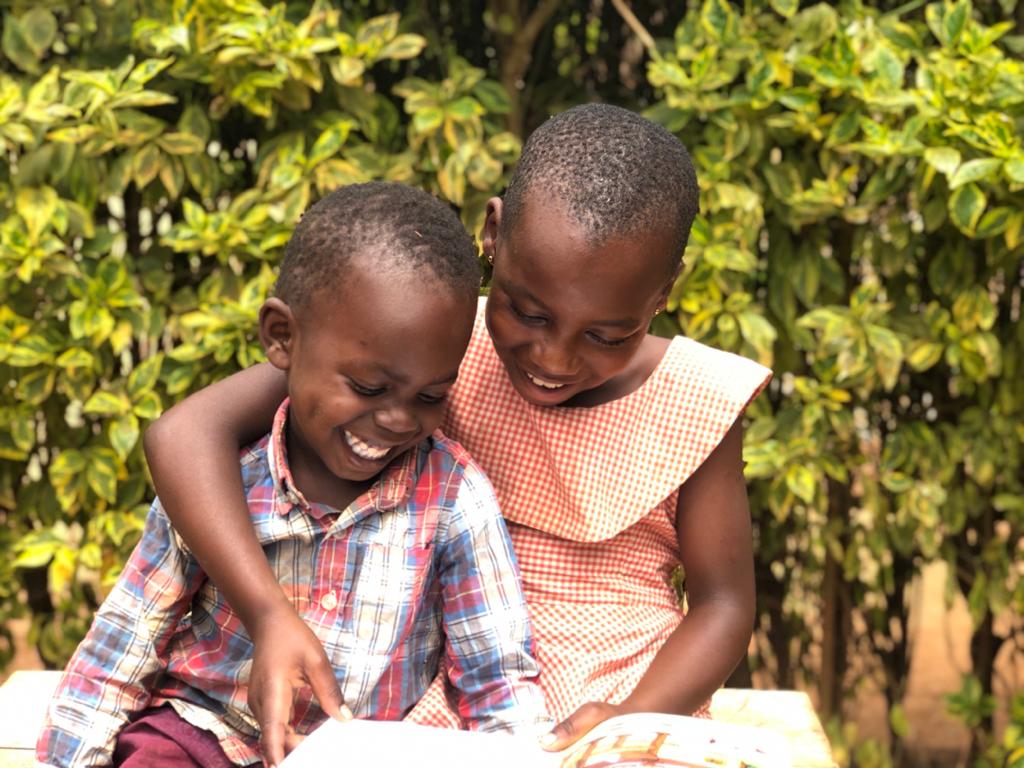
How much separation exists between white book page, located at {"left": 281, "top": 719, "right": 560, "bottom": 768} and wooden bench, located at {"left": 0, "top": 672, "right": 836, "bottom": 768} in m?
0.73

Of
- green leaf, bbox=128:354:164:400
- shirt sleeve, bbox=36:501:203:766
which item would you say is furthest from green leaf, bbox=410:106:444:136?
shirt sleeve, bbox=36:501:203:766

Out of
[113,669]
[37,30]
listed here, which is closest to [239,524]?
[113,669]

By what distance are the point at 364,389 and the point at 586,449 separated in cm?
43

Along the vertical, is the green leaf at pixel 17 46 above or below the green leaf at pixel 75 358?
above

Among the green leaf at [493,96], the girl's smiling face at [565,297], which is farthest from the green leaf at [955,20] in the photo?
the girl's smiling face at [565,297]

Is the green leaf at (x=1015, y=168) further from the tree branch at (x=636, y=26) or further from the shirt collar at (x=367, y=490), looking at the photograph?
the shirt collar at (x=367, y=490)

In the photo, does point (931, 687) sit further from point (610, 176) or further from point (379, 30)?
point (610, 176)

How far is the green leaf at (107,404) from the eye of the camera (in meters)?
2.71

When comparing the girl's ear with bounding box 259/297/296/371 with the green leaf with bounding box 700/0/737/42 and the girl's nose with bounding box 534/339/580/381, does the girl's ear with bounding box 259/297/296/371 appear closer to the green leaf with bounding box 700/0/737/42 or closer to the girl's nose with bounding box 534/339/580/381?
the girl's nose with bounding box 534/339/580/381

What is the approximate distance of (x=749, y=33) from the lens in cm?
277

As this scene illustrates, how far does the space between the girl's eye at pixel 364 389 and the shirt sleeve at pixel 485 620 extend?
8.8 inches

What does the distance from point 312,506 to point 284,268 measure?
291 mm

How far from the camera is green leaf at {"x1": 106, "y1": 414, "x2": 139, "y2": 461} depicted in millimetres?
2703

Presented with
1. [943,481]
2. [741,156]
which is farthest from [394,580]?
[943,481]
